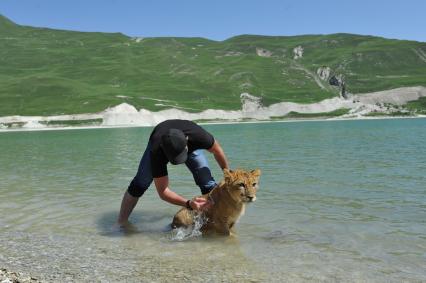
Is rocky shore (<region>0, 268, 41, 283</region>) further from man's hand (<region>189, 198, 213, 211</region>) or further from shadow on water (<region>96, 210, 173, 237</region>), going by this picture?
shadow on water (<region>96, 210, 173, 237</region>)

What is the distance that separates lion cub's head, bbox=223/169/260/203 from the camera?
744 centimetres

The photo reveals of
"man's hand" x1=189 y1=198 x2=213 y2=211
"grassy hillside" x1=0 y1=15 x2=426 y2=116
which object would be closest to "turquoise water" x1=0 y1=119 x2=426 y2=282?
"man's hand" x1=189 y1=198 x2=213 y2=211

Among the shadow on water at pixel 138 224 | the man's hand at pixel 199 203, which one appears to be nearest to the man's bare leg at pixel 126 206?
the shadow on water at pixel 138 224

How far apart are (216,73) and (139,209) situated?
167 m

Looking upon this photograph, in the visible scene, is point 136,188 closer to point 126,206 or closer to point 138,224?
point 126,206

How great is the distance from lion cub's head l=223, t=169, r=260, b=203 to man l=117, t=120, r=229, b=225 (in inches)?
22.5

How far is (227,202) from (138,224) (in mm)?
2832

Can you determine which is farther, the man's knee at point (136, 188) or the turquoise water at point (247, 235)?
the man's knee at point (136, 188)

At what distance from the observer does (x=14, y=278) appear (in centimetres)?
612

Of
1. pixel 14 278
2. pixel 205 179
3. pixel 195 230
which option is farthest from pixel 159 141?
pixel 14 278

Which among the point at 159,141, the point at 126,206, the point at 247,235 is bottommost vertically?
the point at 247,235

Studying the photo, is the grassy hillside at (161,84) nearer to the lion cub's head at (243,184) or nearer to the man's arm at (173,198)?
the man's arm at (173,198)

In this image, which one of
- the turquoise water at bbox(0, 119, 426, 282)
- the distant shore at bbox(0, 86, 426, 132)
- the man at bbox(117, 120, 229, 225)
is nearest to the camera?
the turquoise water at bbox(0, 119, 426, 282)

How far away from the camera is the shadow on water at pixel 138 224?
9.38 metres
